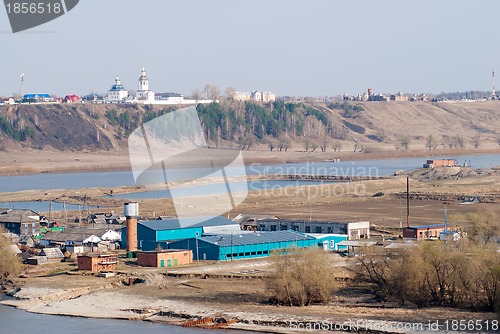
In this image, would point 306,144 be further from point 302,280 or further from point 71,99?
point 302,280

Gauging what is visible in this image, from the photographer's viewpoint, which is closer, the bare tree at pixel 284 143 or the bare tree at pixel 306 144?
the bare tree at pixel 306 144

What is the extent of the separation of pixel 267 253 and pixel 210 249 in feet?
5.34

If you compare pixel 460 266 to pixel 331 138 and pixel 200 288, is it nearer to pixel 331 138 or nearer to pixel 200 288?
pixel 200 288

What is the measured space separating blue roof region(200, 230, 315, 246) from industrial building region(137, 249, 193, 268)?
1074mm

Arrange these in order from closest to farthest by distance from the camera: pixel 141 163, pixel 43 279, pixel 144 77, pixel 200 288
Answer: pixel 200 288
pixel 43 279
pixel 141 163
pixel 144 77

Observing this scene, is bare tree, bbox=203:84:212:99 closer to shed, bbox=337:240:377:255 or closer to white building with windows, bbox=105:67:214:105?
white building with windows, bbox=105:67:214:105

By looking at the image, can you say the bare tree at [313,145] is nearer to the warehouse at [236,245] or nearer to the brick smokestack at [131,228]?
the brick smokestack at [131,228]

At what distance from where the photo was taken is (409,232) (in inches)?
1265

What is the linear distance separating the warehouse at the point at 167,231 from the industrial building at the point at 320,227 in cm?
282

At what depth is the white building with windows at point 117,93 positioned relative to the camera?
112963 mm

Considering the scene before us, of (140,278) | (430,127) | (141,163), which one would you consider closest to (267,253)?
(140,278)

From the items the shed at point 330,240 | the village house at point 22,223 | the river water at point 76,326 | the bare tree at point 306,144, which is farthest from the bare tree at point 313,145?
the river water at point 76,326

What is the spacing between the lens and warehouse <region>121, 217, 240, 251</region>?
29.9 metres

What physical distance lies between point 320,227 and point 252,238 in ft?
14.1
